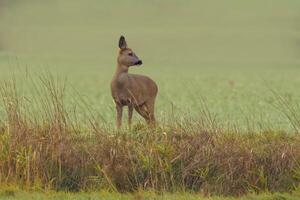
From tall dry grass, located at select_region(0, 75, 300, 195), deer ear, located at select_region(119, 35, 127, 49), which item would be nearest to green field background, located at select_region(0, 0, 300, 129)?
deer ear, located at select_region(119, 35, 127, 49)

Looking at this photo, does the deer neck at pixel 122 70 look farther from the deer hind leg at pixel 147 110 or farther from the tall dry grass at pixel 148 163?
the tall dry grass at pixel 148 163

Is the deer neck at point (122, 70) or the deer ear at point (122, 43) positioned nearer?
the deer ear at point (122, 43)

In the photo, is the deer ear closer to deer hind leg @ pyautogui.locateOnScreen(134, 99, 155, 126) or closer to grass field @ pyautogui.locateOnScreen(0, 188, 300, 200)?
deer hind leg @ pyautogui.locateOnScreen(134, 99, 155, 126)

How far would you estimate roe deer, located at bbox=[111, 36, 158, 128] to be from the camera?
11562mm

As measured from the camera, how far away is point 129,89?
11531 mm

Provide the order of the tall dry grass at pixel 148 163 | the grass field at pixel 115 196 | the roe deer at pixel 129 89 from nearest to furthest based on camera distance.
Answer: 1. the grass field at pixel 115 196
2. the tall dry grass at pixel 148 163
3. the roe deer at pixel 129 89

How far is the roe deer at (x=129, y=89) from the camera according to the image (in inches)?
455

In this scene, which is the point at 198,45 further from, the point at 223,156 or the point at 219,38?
the point at 223,156

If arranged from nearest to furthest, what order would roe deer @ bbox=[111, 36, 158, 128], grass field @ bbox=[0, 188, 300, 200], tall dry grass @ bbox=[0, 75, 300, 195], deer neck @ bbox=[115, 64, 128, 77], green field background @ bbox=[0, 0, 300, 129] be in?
grass field @ bbox=[0, 188, 300, 200] → tall dry grass @ bbox=[0, 75, 300, 195] → roe deer @ bbox=[111, 36, 158, 128] → deer neck @ bbox=[115, 64, 128, 77] → green field background @ bbox=[0, 0, 300, 129]

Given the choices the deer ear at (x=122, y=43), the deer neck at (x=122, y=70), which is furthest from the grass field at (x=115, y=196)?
the deer ear at (x=122, y=43)

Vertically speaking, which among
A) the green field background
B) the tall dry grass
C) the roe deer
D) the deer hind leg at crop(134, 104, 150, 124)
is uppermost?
the roe deer

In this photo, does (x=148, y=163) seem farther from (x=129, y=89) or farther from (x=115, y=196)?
(x=129, y=89)

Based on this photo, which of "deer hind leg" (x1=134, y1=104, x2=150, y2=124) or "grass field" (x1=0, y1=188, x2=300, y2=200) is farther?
"deer hind leg" (x1=134, y1=104, x2=150, y2=124)

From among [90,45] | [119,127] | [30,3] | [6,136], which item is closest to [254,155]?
[119,127]
